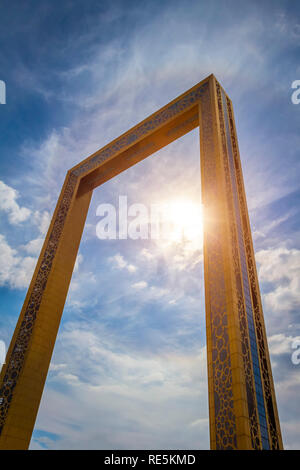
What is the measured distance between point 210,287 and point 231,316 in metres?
0.64

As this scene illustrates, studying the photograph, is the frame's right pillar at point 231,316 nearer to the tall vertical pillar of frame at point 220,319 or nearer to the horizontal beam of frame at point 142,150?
the tall vertical pillar of frame at point 220,319

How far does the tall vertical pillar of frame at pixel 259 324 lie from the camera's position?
3.94 metres

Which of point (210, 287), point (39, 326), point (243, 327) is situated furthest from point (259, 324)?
point (39, 326)

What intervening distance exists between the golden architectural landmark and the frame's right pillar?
0.04 feet

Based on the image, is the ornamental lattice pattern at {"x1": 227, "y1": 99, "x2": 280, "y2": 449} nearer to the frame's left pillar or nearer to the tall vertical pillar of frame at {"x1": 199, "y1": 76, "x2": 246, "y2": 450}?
the tall vertical pillar of frame at {"x1": 199, "y1": 76, "x2": 246, "y2": 450}

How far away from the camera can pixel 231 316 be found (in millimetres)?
4297

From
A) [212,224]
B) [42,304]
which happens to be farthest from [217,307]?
[42,304]

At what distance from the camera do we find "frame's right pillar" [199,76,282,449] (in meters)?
3.73

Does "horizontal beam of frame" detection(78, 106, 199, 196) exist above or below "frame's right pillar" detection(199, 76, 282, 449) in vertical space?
above

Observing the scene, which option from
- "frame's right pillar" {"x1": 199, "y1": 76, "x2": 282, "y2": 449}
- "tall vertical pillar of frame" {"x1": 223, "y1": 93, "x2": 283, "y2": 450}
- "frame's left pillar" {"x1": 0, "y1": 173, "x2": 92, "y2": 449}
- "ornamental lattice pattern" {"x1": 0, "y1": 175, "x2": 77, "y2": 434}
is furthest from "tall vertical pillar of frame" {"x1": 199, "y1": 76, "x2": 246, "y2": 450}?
"ornamental lattice pattern" {"x1": 0, "y1": 175, "x2": 77, "y2": 434}

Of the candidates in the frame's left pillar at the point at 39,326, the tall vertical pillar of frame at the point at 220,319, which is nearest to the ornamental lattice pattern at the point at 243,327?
the tall vertical pillar of frame at the point at 220,319
